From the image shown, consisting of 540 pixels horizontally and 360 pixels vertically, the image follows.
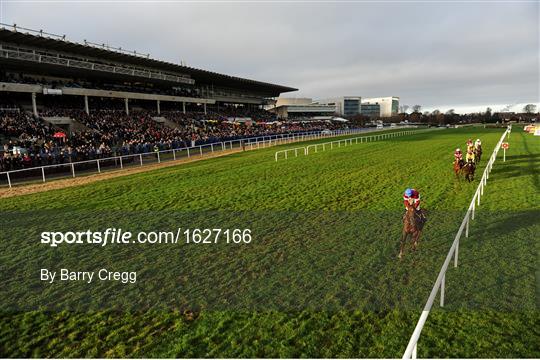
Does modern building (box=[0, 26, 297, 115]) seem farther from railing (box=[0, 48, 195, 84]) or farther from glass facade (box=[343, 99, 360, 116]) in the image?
glass facade (box=[343, 99, 360, 116])

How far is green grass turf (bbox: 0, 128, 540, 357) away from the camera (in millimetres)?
3941

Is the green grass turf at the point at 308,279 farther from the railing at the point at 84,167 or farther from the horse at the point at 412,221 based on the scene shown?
the railing at the point at 84,167

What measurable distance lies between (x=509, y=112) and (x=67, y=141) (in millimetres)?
152972

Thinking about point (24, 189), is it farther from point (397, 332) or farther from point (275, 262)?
point (397, 332)

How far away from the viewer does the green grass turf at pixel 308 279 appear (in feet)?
12.9

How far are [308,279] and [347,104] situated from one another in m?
155

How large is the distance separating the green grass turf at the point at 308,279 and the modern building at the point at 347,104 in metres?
144

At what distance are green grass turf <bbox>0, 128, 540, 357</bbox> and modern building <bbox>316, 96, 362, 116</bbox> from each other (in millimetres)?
144236

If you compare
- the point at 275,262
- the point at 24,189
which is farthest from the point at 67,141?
the point at 275,262

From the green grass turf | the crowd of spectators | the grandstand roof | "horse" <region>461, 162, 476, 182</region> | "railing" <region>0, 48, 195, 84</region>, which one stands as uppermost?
the grandstand roof

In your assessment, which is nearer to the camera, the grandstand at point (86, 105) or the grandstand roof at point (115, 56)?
the grandstand at point (86, 105)

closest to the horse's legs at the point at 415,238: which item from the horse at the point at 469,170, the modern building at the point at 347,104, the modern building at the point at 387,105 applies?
the horse at the point at 469,170

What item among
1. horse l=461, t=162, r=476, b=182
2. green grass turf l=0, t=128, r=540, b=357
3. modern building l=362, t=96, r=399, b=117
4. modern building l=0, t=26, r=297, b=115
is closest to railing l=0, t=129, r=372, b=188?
green grass turf l=0, t=128, r=540, b=357

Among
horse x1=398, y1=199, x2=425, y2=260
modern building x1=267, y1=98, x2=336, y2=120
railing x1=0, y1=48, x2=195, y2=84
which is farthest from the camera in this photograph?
modern building x1=267, y1=98, x2=336, y2=120
